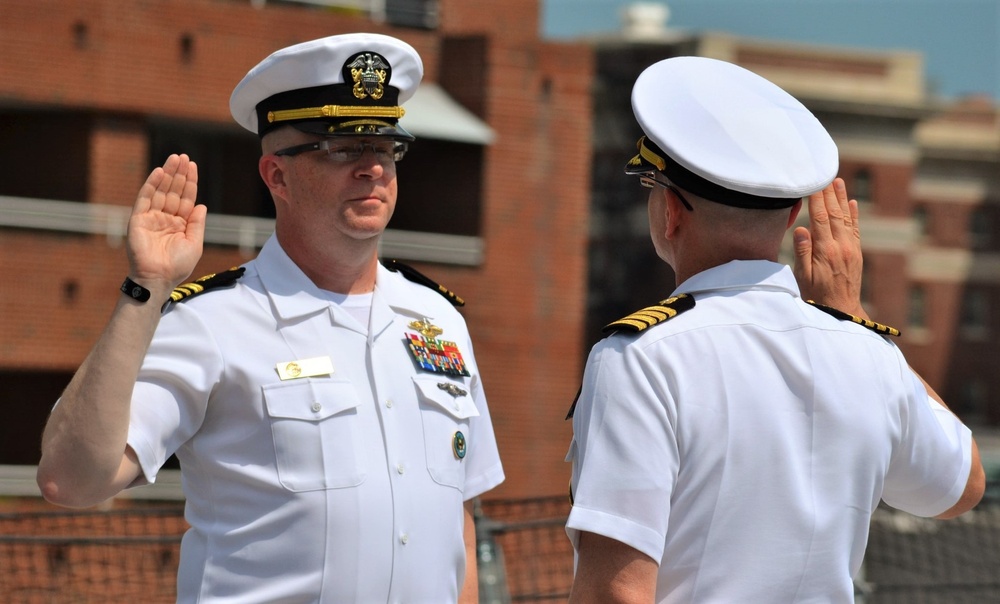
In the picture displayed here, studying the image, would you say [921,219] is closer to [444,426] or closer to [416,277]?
[416,277]

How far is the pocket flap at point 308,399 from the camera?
3.62 meters

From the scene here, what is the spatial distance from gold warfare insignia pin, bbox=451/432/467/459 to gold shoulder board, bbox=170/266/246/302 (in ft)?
2.37

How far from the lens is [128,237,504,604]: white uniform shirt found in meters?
3.56

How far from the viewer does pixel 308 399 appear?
3662 mm

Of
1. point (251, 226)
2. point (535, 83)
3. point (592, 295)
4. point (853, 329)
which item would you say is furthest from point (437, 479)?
point (592, 295)

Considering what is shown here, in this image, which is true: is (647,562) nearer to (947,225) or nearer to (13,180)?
(13,180)

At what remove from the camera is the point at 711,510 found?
2.84 metres

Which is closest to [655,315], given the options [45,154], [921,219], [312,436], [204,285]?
[312,436]

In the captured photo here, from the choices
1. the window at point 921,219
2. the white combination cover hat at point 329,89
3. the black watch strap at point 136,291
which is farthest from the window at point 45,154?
the window at point 921,219

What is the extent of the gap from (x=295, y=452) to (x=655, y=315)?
3.73 feet

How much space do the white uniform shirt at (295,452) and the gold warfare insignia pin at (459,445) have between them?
0.04 m

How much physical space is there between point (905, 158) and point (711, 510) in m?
49.3

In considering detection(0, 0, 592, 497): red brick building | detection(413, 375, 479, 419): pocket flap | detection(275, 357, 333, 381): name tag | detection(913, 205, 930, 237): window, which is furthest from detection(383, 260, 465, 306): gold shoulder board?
detection(913, 205, 930, 237): window

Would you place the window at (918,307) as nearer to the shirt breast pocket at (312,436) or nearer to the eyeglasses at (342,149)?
the eyeglasses at (342,149)
